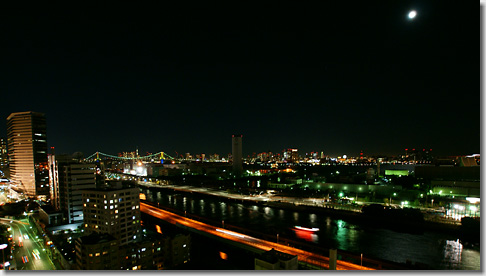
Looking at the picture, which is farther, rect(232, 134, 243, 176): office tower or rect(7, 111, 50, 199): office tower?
rect(232, 134, 243, 176): office tower

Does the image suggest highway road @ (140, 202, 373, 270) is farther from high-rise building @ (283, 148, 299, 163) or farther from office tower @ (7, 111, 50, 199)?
high-rise building @ (283, 148, 299, 163)

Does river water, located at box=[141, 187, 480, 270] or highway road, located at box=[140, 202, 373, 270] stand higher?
highway road, located at box=[140, 202, 373, 270]

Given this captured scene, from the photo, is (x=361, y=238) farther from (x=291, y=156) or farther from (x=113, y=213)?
(x=291, y=156)

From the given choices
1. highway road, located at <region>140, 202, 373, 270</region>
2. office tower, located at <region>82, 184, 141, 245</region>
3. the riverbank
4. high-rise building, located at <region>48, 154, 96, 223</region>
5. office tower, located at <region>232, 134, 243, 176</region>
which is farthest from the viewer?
office tower, located at <region>232, 134, 243, 176</region>

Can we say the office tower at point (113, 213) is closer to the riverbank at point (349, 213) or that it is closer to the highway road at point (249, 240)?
the highway road at point (249, 240)

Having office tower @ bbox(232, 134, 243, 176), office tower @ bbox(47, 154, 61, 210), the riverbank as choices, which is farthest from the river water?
office tower @ bbox(232, 134, 243, 176)

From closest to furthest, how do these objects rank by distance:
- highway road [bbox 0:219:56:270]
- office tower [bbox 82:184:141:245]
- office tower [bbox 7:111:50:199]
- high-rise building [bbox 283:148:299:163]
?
highway road [bbox 0:219:56:270] → office tower [bbox 82:184:141:245] → office tower [bbox 7:111:50:199] → high-rise building [bbox 283:148:299:163]

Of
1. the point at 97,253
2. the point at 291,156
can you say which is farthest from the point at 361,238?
the point at 291,156
